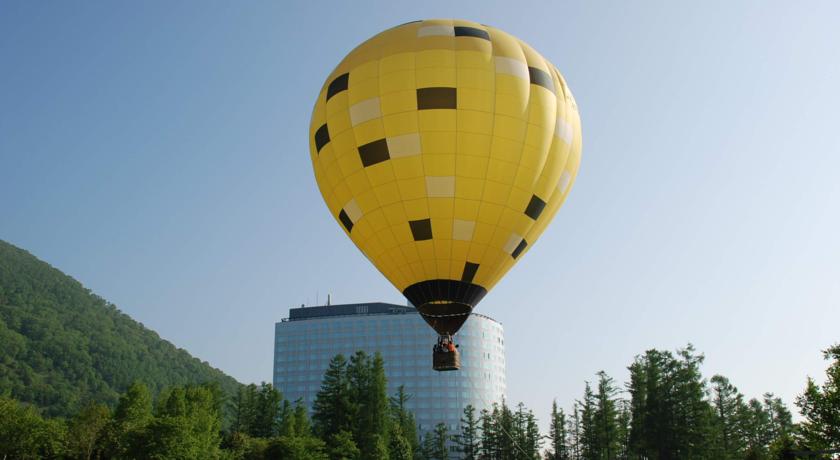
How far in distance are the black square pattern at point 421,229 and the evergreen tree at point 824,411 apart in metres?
18.2

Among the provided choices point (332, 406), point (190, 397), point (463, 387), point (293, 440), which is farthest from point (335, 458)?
point (463, 387)

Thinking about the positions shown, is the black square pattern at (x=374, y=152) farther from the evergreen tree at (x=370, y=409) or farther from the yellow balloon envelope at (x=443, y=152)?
the evergreen tree at (x=370, y=409)

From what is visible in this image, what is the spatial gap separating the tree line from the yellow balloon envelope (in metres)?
15.5

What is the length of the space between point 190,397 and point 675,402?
1566 inches

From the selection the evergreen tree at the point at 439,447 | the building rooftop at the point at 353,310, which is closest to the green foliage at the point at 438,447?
the evergreen tree at the point at 439,447

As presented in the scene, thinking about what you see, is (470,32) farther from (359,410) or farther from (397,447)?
(397,447)

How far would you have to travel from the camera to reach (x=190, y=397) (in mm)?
53562

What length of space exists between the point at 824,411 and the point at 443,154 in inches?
764

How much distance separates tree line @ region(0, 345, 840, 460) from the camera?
3516 centimetres

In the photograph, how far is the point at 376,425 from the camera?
56.8 metres

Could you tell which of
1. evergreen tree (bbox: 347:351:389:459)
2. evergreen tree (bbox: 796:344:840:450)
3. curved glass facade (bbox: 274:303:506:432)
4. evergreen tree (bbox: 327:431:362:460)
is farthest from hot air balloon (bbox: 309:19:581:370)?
curved glass facade (bbox: 274:303:506:432)

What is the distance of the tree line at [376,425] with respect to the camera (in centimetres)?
3516

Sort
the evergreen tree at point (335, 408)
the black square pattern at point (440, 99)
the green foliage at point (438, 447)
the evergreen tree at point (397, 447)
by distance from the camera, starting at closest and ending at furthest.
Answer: the black square pattern at point (440, 99) → the evergreen tree at point (335, 408) → the evergreen tree at point (397, 447) → the green foliage at point (438, 447)

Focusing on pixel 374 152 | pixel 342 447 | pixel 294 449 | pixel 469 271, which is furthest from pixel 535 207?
pixel 342 447
